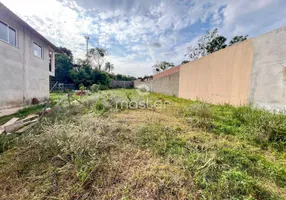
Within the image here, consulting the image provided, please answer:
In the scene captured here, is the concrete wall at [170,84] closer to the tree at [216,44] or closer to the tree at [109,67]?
the tree at [216,44]

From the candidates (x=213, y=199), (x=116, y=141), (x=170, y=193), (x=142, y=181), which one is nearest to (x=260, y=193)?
(x=213, y=199)

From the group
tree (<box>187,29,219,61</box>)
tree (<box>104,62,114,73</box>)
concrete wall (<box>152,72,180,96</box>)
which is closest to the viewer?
concrete wall (<box>152,72,180,96</box>)

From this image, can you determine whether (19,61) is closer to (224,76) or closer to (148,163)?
(148,163)

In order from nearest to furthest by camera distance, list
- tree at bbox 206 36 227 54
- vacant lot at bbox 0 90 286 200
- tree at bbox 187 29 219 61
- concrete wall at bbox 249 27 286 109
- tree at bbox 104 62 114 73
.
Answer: vacant lot at bbox 0 90 286 200
concrete wall at bbox 249 27 286 109
tree at bbox 206 36 227 54
tree at bbox 187 29 219 61
tree at bbox 104 62 114 73

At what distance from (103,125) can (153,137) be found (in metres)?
1.16

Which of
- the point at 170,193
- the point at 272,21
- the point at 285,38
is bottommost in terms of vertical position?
the point at 170,193

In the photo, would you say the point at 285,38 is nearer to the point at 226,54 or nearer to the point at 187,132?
the point at 226,54

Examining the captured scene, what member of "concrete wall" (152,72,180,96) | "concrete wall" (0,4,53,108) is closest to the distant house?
"concrete wall" (0,4,53,108)

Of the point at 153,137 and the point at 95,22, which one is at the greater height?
the point at 95,22

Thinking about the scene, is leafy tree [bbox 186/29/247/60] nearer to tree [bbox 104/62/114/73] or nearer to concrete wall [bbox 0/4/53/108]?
concrete wall [bbox 0/4/53/108]

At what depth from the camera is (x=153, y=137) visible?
244 centimetres

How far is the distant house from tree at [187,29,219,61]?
15.9m

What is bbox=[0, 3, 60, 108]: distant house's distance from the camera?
17.4ft

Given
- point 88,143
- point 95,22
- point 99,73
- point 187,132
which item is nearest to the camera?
point 88,143
